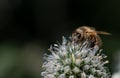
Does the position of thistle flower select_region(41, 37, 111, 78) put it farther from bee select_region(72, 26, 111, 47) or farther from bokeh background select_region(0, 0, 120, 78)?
bokeh background select_region(0, 0, 120, 78)

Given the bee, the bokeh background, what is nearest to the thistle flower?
the bee

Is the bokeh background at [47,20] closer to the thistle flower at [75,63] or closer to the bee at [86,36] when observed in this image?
the bee at [86,36]

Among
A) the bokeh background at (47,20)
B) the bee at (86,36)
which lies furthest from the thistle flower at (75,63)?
the bokeh background at (47,20)

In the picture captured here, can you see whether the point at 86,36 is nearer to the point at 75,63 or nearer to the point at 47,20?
the point at 75,63

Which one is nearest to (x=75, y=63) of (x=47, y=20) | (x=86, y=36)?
(x=86, y=36)

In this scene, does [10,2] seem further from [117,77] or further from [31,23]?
[117,77]

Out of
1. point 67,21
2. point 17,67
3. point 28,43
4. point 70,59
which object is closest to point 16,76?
point 17,67
